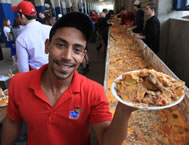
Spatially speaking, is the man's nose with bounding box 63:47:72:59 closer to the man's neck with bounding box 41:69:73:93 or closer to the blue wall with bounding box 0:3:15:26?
the man's neck with bounding box 41:69:73:93

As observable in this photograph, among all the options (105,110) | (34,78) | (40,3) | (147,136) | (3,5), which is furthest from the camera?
(40,3)

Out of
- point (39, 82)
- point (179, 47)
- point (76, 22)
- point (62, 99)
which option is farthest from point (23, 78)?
point (179, 47)

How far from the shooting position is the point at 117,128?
103cm

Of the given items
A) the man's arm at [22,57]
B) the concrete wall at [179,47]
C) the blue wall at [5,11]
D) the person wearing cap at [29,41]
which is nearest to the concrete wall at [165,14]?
the concrete wall at [179,47]

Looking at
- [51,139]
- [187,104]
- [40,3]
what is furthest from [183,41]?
[40,3]

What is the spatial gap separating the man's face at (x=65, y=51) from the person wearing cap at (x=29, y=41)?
1736mm

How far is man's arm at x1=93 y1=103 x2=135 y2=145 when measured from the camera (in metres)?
0.99

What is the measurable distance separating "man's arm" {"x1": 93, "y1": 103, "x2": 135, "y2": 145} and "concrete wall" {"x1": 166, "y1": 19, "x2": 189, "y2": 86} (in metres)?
4.24

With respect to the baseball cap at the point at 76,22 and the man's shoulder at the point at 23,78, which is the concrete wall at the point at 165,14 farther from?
the man's shoulder at the point at 23,78

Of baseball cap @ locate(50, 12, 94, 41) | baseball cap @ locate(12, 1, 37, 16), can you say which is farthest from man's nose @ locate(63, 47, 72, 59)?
baseball cap @ locate(12, 1, 37, 16)

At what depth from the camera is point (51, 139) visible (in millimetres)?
1296

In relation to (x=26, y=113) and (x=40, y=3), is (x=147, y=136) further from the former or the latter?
(x=40, y=3)

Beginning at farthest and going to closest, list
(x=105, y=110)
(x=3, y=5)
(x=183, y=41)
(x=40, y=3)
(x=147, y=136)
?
(x=40, y=3), (x=3, y=5), (x=183, y=41), (x=147, y=136), (x=105, y=110)

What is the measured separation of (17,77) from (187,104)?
5.43 ft
